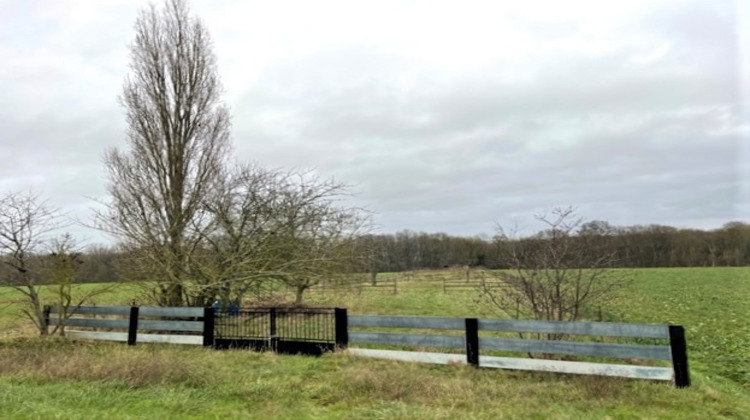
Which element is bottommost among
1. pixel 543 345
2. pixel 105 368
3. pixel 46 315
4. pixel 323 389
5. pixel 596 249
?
pixel 323 389

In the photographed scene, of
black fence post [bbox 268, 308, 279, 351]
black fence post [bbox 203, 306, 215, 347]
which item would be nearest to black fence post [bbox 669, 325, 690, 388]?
black fence post [bbox 268, 308, 279, 351]

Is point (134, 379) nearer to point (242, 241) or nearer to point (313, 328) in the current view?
point (313, 328)

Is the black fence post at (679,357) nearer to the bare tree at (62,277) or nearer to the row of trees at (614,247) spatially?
the row of trees at (614,247)

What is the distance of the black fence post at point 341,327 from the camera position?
8.11 m

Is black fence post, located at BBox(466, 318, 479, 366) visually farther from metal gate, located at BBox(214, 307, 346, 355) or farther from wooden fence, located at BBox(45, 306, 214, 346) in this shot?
wooden fence, located at BBox(45, 306, 214, 346)

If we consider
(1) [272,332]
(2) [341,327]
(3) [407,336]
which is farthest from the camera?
(1) [272,332]

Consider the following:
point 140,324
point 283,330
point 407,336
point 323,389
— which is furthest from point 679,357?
point 140,324

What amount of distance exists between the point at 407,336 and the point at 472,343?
1074mm

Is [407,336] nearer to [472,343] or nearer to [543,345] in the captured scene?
[472,343]

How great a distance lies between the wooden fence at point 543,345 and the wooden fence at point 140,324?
3.17 metres

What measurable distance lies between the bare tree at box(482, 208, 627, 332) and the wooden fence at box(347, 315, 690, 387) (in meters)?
0.87

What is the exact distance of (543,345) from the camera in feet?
21.4

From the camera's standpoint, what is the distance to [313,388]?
588 centimetres

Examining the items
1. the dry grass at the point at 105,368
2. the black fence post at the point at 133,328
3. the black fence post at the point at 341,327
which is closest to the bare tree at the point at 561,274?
the black fence post at the point at 341,327
